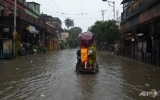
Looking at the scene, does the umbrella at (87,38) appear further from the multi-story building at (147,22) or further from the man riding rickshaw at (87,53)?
the multi-story building at (147,22)

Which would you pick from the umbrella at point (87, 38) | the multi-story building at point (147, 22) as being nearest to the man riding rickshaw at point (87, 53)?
the umbrella at point (87, 38)

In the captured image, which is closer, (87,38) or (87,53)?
(87,53)

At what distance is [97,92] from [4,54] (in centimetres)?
1734

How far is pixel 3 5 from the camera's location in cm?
3262

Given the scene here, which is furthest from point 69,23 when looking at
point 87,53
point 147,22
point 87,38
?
point 87,53

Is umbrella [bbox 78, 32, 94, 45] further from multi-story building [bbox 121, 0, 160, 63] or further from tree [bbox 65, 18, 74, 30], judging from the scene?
tree [bbox 65, 18, 74, 30]

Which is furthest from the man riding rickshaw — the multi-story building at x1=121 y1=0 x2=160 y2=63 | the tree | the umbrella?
the tree

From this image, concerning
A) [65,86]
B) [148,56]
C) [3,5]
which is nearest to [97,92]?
[65,86]

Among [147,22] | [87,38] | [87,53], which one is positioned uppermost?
[147,22]

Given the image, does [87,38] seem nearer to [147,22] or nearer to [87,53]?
[87,53]

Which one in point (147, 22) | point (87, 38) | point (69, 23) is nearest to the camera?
point (87, 38)

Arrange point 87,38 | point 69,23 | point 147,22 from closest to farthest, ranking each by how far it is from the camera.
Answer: point 87,38, point 147,22, point 69,23

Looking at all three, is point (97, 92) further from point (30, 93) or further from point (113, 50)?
point (113, 50)

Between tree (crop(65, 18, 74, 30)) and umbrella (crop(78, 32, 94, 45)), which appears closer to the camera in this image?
umbrella (crop(78, 32, 94, 45))
